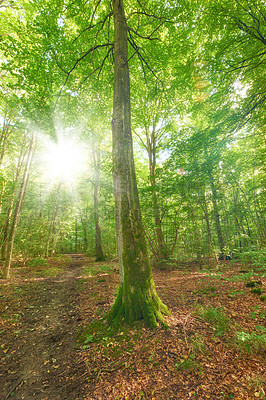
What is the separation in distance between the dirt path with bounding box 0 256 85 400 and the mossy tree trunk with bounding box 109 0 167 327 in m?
1.00

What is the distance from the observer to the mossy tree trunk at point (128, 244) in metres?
3.11

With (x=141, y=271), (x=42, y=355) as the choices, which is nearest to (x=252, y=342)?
(x=141, y=271)

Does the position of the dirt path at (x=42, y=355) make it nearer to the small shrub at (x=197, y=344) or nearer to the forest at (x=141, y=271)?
the forest at (x=141, y=271)

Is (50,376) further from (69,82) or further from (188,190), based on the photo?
(69,82)

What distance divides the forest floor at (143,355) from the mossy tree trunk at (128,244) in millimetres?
283

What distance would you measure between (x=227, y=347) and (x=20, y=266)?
1306 centimetres

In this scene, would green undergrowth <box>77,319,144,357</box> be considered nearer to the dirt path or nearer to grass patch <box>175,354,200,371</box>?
the dirt path

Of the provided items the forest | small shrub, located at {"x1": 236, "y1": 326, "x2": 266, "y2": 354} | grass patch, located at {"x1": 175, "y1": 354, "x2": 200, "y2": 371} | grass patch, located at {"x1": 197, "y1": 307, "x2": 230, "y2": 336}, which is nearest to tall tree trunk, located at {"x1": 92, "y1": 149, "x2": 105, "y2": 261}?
the forest

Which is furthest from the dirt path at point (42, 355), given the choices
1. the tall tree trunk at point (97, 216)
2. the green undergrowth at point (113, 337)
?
the tall tree trunk at point (97, 216)

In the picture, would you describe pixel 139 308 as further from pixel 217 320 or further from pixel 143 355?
pixel 217 320

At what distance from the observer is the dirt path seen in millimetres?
2168

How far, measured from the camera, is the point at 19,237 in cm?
999

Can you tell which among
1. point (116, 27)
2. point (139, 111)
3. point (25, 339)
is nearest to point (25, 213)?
point (25, 339)

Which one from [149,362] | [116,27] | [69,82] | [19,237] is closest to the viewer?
[149,362]
